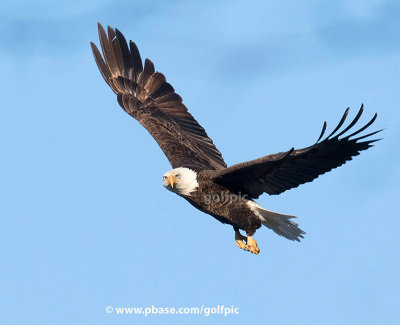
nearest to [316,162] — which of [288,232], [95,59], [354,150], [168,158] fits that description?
[354,150]

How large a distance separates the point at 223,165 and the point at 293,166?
2.39 m

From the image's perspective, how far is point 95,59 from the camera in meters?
Answer: 13.9

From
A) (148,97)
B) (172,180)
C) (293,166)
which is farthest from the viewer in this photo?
(148,97)

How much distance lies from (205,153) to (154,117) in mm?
1122

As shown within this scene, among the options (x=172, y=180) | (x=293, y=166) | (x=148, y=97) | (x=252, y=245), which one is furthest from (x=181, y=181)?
(x=148, y=97)

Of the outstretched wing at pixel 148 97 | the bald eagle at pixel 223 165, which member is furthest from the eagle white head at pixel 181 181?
the outstretched wing at pixel 148 97

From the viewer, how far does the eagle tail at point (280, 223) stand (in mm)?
10953

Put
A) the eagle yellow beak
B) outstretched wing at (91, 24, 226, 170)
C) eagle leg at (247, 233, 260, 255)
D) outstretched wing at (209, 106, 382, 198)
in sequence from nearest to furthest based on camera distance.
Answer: outstretched wing at (209, 106, 382, 198), the eagle yellow beak, eagle leg at (247, 233, 260, 255), outstretched wing at (91, 24, 226, 170)

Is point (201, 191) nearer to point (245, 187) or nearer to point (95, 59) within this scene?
point (245, 187)

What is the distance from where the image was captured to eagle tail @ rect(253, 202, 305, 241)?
11.0m

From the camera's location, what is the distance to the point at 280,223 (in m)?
11.1

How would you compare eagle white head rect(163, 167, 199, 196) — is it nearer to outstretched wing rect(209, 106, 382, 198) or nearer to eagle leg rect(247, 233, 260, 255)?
outstretched wing rect(209, 106, 382, 198)

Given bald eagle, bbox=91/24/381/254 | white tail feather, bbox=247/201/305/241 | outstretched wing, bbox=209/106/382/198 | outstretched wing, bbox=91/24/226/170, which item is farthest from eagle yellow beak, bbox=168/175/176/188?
outstretched wing, bbox=91/24/226/170

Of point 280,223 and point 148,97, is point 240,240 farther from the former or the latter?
point 148,97
